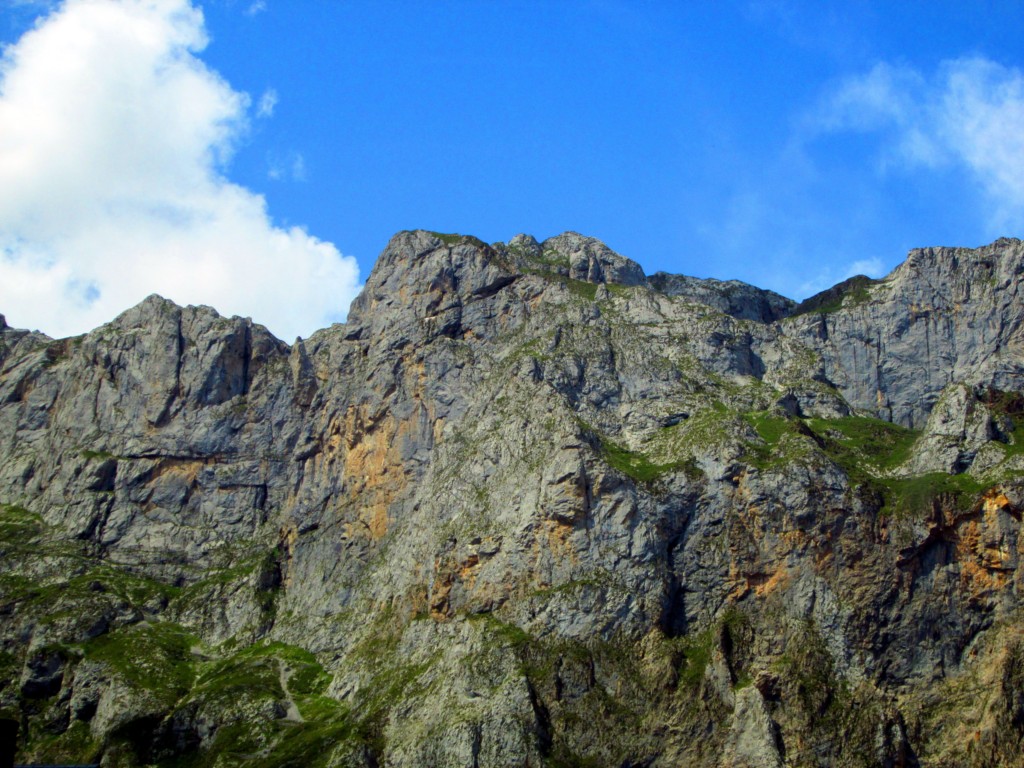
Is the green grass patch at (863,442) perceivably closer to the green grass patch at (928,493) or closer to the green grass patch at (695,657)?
the green grass patch at (928,493)

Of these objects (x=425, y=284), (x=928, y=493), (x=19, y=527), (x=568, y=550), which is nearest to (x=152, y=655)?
(x=19, y=527)

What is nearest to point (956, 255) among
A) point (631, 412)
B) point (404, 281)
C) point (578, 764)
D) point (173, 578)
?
point (631, 412)

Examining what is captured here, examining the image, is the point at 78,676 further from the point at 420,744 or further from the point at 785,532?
the point at 785,532

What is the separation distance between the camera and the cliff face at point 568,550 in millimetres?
127250

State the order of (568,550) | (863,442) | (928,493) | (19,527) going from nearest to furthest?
(928,493)
(568,550)
(863,442)
(19,527)

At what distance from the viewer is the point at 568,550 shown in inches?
5472

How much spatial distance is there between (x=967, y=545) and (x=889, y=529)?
27.9 ft

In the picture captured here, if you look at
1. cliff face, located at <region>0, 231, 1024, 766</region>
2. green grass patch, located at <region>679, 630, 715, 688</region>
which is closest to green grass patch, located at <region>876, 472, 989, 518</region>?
cliff face, located at <region>0, 231, 1024, 766</region>

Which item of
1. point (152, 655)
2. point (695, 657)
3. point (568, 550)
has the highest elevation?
point (568, 550)

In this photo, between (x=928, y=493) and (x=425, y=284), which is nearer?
(x=928, y=493)

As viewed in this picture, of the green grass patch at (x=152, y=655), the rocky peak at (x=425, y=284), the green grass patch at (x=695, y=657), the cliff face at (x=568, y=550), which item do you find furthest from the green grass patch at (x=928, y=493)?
the green grass patch at (x=152, y=655)

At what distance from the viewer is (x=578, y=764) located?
12275 cm

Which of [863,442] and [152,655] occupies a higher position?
[863,442]

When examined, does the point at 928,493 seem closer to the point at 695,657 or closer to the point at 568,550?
the point at 695,657
